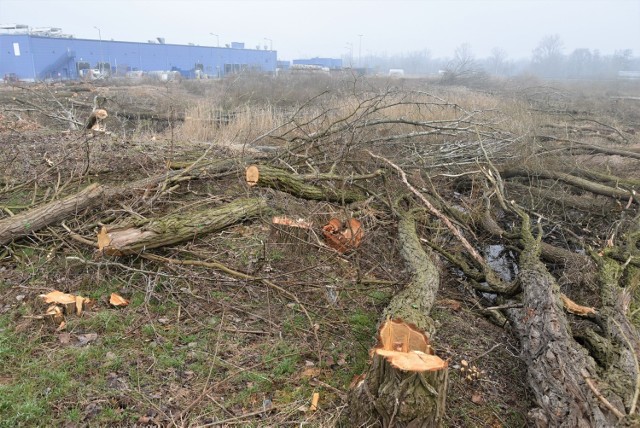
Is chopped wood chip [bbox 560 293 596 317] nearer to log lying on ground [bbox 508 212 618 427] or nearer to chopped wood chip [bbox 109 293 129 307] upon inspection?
log lying on ground [bbox 508 212 618 427]

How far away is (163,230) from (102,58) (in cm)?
4351

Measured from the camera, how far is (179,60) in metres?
47.8

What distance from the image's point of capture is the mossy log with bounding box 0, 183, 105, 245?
4102 mm

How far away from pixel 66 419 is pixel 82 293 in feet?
4.66

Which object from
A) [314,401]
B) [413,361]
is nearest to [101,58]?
[314,401]

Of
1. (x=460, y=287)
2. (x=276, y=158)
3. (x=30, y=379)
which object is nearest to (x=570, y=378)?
(x=460, y=287)

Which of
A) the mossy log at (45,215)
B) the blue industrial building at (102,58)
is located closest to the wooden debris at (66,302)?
the mossy log at (45,215)

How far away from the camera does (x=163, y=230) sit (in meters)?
3.91

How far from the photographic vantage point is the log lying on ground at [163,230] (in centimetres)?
375

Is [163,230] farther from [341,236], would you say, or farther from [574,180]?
[574,180]

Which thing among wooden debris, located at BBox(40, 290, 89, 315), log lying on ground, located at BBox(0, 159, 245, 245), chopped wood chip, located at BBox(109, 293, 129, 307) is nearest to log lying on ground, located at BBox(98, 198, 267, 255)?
chopped wood chip, located at BBox(109, 293, 129, 307)

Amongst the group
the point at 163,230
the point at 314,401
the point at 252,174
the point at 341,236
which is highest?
the point at 252,174

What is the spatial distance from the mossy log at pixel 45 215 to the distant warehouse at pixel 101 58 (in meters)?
23.4

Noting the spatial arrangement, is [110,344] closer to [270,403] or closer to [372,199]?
A: [270,403]
